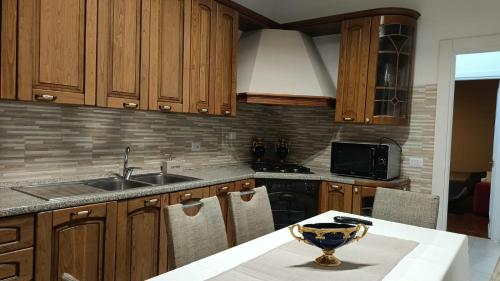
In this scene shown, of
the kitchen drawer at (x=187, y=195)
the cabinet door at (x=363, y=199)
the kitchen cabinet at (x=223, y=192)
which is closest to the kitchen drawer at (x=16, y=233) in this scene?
the kitchen drawer at (x=187, y=195)

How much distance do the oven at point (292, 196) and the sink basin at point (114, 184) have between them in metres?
1.15

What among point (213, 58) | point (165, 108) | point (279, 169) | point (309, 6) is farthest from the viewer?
point (309, 6)

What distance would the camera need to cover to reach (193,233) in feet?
5.50

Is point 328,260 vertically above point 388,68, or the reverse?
point 388,68

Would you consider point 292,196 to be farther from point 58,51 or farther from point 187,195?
point 58,51

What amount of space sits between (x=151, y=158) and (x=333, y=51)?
2286mm

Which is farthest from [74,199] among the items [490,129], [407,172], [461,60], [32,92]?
[490,129]

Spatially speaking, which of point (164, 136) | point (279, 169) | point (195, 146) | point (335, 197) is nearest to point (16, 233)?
point (164, 136)

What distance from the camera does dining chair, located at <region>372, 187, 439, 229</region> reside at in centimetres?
226

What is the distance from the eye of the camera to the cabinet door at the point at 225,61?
3307 mm

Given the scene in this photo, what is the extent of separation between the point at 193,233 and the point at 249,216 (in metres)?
0.46

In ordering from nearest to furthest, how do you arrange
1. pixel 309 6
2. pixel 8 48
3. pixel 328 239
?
pixel 328 239
pixel 8 48
pixel 309 6

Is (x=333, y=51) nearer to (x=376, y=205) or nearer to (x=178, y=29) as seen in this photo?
(x=178, y=29)

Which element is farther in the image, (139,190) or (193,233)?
(139,190)
